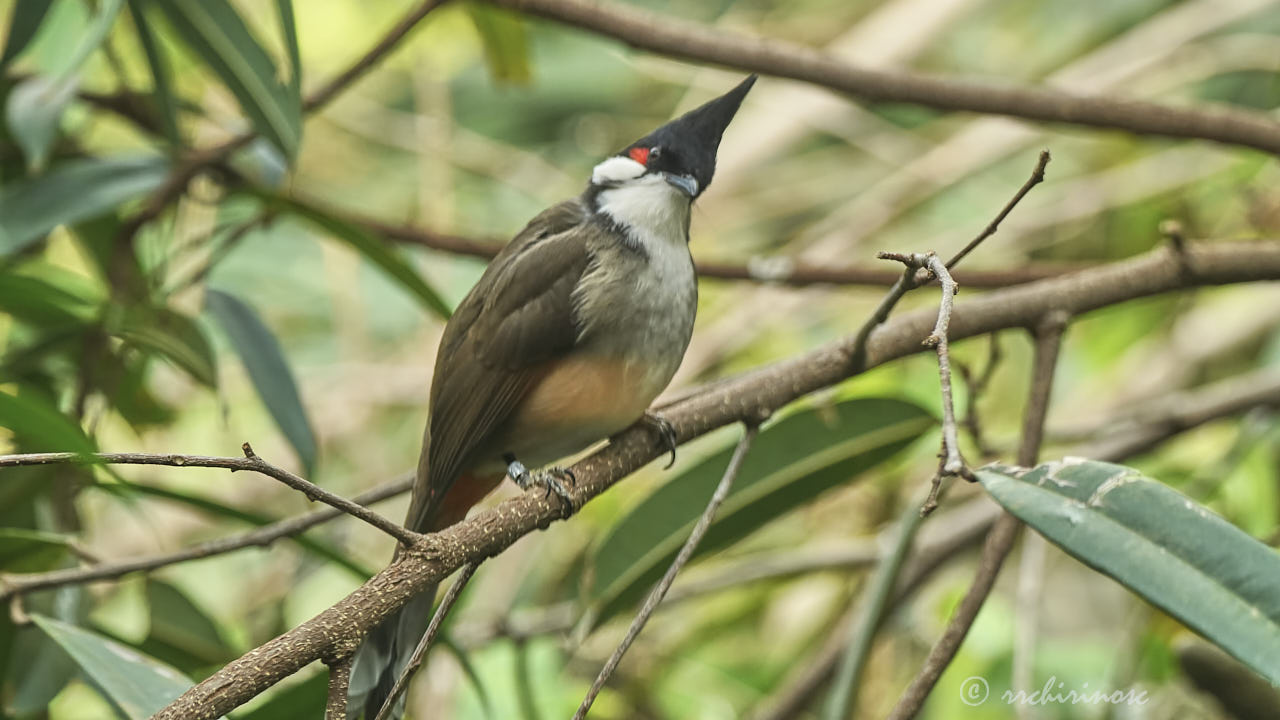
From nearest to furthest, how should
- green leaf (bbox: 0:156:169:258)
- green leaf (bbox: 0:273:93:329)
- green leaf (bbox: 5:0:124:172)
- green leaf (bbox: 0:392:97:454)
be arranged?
1. green leaf (bbox: 0:392:97:454)
2. green leaf (bbox: 0:273:93:329)
3. green leaf (bbox: 5:0:124:172)
4. green leaf (bbox: 0:156:169:258)

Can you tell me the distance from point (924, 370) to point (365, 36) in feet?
8.87

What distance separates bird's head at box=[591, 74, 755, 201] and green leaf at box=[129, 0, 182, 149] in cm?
81

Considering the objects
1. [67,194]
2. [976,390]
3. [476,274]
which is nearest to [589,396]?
[976,390]

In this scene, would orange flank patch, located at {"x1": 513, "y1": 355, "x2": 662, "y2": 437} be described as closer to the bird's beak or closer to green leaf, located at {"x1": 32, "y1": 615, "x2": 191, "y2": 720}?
the bird's beak

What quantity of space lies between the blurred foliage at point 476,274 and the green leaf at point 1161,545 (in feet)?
2.84

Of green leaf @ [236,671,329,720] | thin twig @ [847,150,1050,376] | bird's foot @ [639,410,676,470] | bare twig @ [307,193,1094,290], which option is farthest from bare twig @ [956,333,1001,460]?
green leaf @ [236,671,329,720]

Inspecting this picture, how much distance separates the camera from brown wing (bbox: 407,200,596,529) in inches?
75.5

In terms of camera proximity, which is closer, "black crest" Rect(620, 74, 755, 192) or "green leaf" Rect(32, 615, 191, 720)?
"green leaf" Rect(32, 615, 191, 720)

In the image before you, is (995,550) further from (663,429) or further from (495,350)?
(495,350)

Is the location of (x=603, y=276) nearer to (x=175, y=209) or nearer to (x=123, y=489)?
(x=123, y=489)

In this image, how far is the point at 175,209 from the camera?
8.14ft

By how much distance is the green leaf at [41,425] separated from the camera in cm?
155

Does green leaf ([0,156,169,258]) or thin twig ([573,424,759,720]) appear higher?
green leaf ([0,156,169,258])

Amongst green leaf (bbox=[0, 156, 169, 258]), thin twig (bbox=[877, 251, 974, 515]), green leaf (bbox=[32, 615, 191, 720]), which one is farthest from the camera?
green leaf (bbox=[0, 156, 169, 258])
